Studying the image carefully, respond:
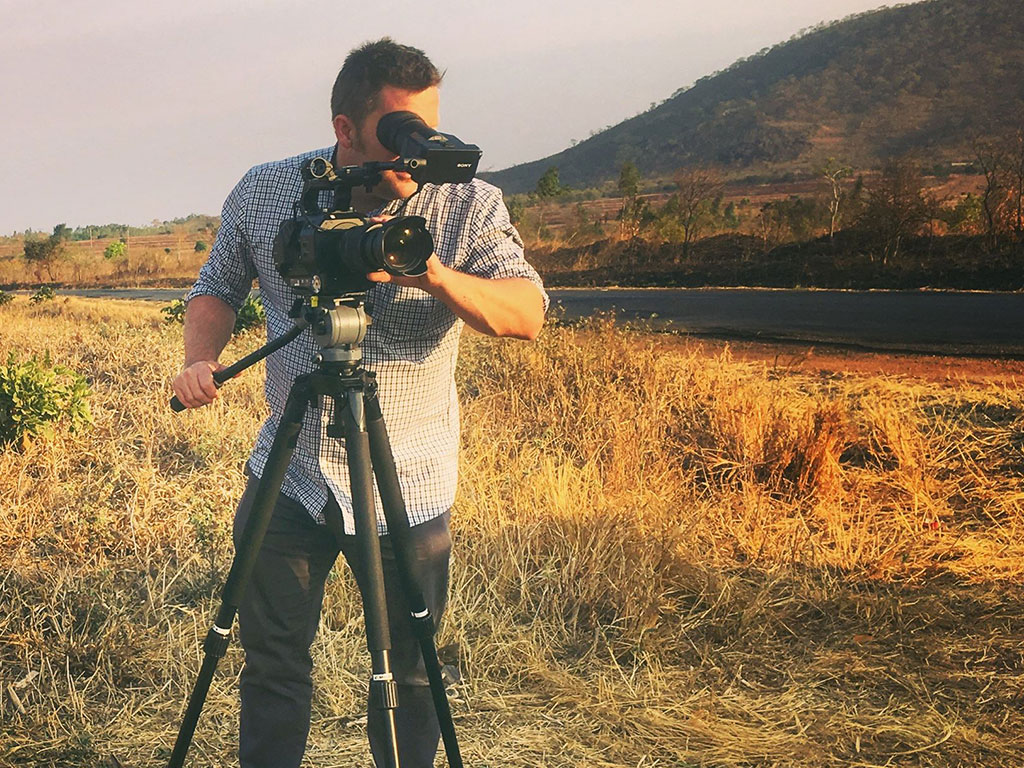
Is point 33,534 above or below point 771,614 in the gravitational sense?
above

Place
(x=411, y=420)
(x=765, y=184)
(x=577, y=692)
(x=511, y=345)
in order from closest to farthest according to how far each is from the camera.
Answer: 1. (x=411, y=420)
2. (x=577, y=692)
3. (x=511, y=345)
4. (x=765, y=184)

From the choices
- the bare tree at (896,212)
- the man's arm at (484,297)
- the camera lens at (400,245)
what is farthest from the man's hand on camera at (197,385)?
the bare tree at (896,212)

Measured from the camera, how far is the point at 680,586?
3822 mm

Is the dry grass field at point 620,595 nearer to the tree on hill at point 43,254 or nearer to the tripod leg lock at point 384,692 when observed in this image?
the tripod leg lock at point 384,692

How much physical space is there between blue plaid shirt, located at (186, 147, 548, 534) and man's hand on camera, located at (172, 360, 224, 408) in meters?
0.26

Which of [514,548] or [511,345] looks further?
[511,345]

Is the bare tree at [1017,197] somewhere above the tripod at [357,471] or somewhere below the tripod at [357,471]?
above

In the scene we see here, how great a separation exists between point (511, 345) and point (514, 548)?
4885 mm

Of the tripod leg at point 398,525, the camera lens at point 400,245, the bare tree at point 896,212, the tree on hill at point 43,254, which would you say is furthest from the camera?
the tree on hill at point 43,254

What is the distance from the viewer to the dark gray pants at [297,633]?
203cm

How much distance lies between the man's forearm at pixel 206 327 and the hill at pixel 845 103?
233ft

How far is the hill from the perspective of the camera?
249ft

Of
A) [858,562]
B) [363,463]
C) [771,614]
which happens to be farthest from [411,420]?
[858,562]

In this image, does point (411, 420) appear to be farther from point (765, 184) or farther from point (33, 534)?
point (765, 184)
